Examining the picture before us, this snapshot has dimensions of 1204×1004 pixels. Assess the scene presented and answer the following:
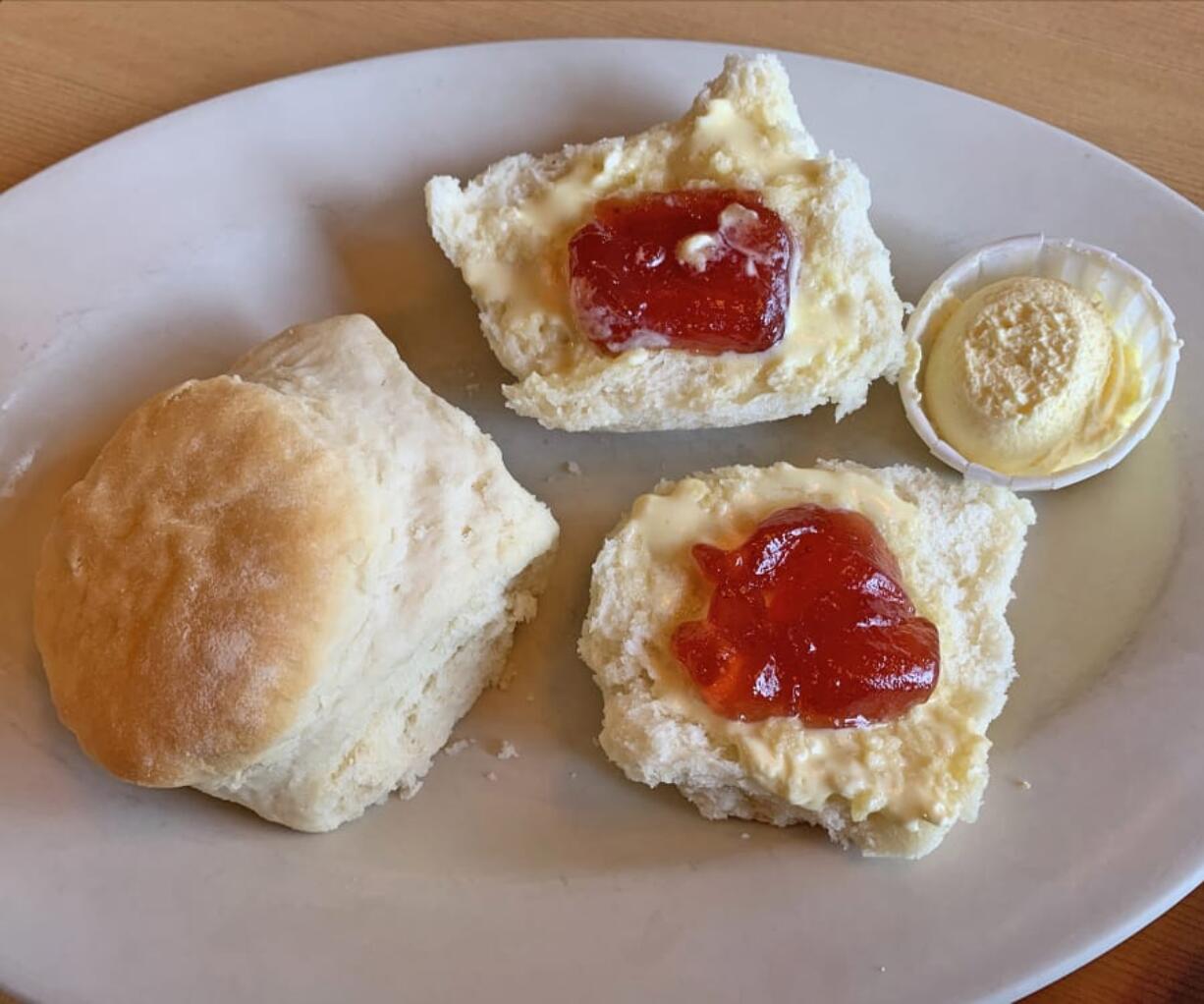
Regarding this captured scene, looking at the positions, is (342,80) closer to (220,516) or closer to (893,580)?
(220,516)

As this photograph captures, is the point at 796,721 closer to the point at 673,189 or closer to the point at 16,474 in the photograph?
the point at 673,189

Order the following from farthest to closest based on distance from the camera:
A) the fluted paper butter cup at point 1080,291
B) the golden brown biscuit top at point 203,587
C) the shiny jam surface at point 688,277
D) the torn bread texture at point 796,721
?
the fluted paper butter cup at point 1080,291 → the shiny jam surface at point 688,277 → the torn bread texture at point 796,721 → the golden brown biscuit top at point 203,587

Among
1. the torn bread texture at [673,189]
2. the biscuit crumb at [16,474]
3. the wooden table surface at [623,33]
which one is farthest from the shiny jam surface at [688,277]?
the biscuit crumb at [16,474]

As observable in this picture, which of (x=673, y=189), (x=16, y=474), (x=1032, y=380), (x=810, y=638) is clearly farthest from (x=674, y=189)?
(x=16, y=474)

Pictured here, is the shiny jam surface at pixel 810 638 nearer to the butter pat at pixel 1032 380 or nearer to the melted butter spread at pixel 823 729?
the melted butter spread at pixel 823 729

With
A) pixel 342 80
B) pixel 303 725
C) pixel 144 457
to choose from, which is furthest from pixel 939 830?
pixel 342 80

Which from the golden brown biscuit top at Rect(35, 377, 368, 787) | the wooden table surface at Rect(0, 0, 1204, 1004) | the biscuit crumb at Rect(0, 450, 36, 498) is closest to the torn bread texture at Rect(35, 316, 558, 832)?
the golden brown biscuit top at Rect(35, 377, 368, 787)
